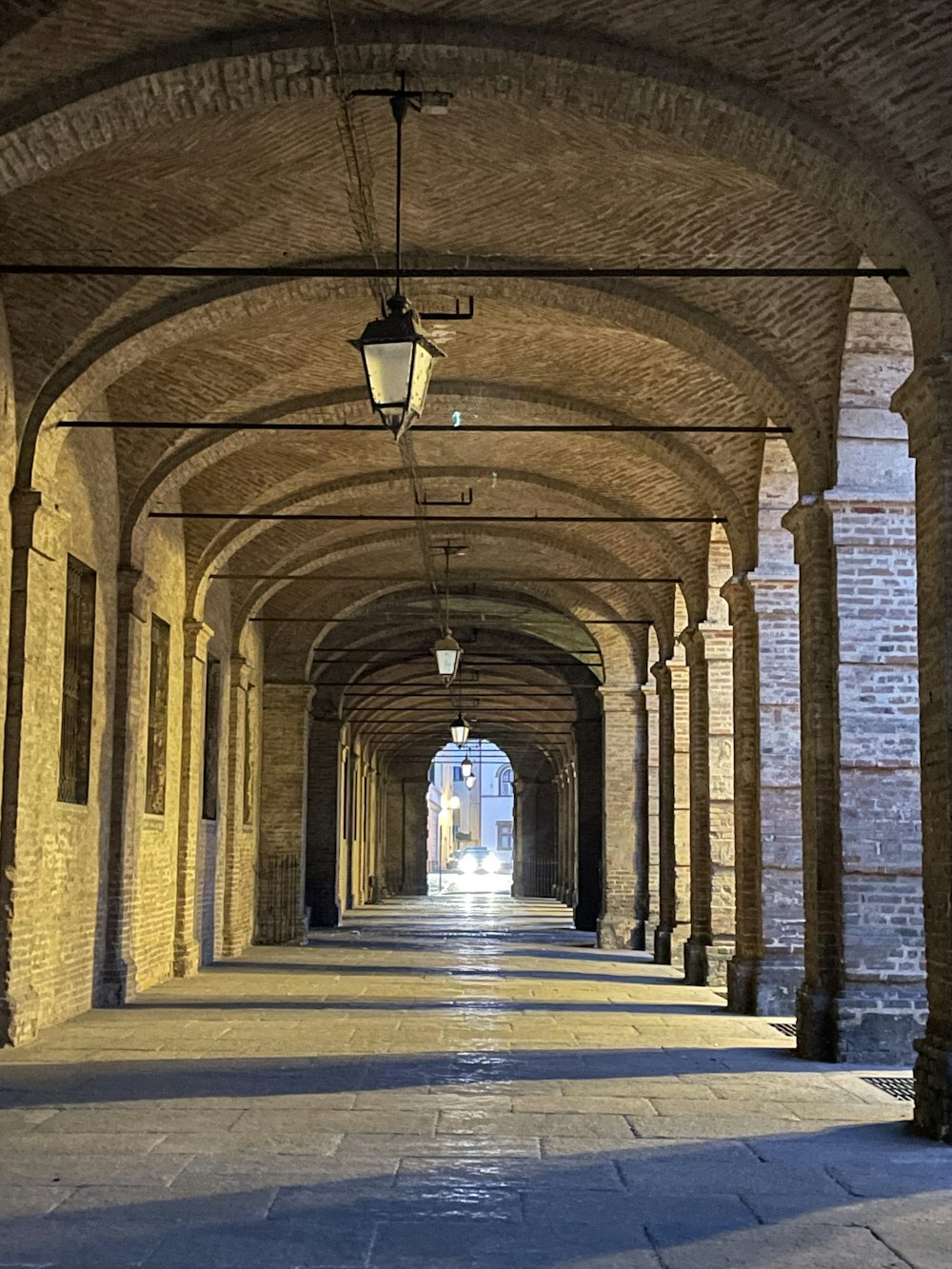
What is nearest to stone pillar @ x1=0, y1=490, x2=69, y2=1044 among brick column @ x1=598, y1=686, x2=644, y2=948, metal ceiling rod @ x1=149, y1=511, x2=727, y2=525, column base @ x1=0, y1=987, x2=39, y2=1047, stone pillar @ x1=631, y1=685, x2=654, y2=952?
column base @ x1=0, y1=987, x2=39, y2=1047

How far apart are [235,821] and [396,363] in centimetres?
1285

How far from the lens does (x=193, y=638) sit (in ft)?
55.4

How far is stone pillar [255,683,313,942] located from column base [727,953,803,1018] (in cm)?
1064

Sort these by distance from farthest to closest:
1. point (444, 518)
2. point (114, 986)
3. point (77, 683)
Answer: point (444, 518) → point (114, 986) → point (77, 683)

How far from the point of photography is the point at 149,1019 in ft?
40.3

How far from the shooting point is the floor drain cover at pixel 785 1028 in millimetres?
11797

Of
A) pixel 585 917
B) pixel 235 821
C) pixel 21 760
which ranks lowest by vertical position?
pixel 585 917

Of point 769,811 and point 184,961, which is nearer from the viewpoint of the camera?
point 769,811

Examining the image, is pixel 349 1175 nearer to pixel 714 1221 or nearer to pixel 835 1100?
pixel 714 1221

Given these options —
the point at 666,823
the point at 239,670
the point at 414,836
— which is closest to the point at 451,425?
the point at 239,670

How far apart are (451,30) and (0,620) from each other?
5081 millimetres

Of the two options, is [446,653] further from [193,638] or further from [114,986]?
[114,986]

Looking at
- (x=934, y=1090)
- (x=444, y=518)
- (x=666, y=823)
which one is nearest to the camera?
(x=934, y=1090)

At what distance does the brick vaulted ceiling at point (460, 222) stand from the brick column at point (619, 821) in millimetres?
5653
